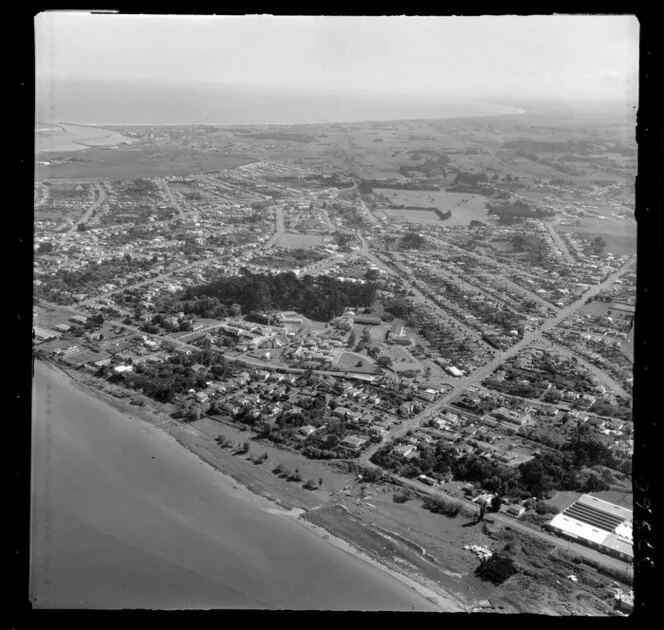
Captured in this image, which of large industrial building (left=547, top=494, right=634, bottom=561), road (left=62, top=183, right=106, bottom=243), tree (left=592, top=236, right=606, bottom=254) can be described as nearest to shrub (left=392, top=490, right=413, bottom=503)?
large industrial building (left=547, top=494, right=634, bottom=561)

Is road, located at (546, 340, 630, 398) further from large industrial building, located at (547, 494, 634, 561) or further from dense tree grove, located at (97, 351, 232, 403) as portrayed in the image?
dense tree grove, located at (97, 351, 232, 403)

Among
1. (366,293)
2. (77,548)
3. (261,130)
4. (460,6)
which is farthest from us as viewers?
(261,130)

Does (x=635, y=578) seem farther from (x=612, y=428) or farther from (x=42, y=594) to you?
(x=612, y=428)

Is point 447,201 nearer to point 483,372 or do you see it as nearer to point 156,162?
point 483,372

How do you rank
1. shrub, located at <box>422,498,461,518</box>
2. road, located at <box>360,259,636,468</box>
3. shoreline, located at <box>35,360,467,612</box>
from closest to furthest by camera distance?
shoreline, located at <box>35,360,467,612</box>, shrub, located at <box>422,498,461,518</box>, road, located at <box>360,259,636,468</box>

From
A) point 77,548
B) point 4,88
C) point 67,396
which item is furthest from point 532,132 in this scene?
point 4,88
